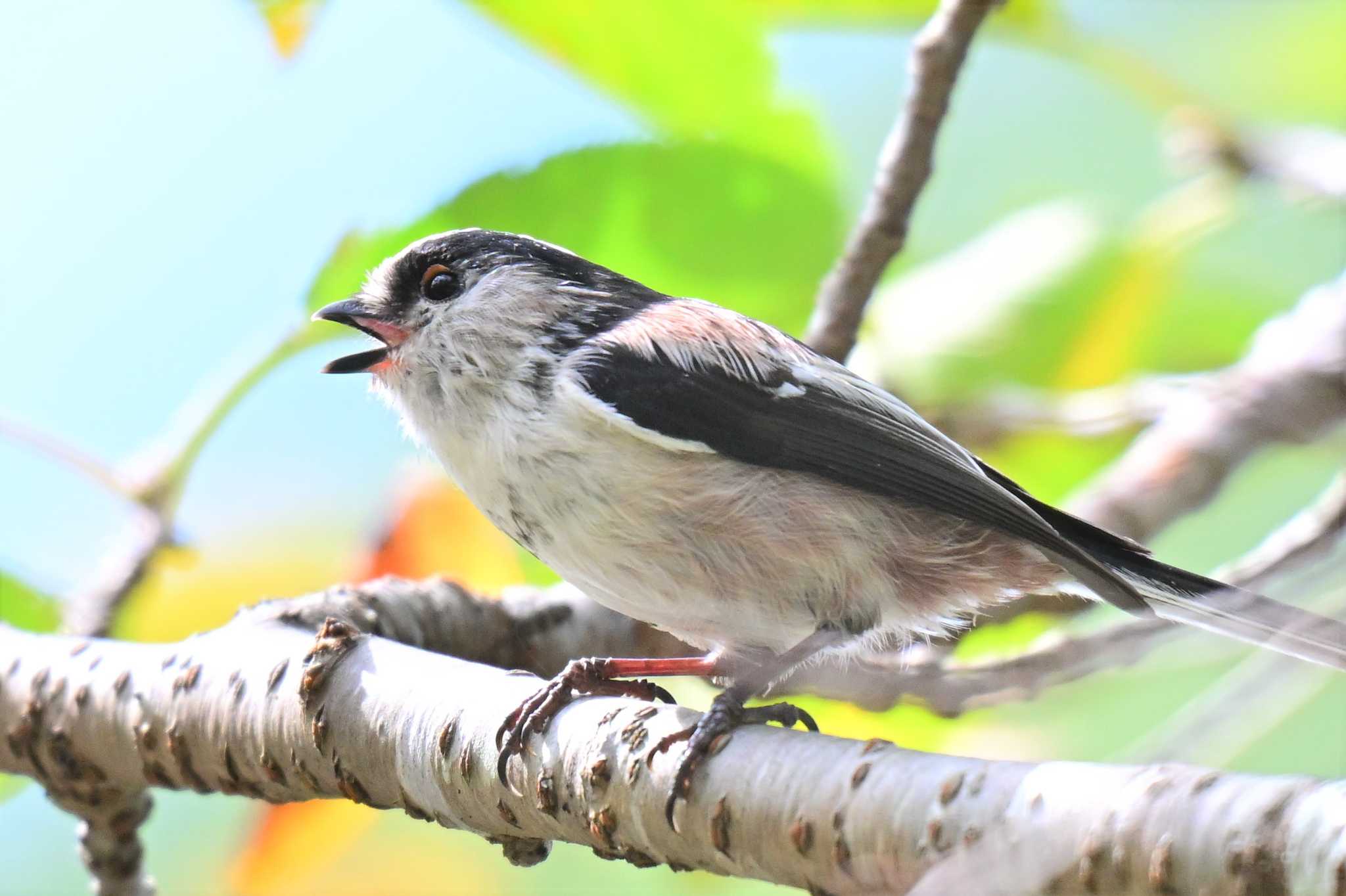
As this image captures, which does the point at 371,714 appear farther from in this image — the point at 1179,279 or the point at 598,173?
the point at 1179,279

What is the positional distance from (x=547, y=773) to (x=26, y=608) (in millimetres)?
1098

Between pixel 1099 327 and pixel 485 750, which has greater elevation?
pixel 1099 327

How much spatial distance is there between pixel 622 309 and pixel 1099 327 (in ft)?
3.77

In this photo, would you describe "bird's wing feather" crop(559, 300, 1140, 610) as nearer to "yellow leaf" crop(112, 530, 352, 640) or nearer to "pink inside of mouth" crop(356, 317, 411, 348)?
"pink inside of mouth" crop(356, 317, 411, 348)

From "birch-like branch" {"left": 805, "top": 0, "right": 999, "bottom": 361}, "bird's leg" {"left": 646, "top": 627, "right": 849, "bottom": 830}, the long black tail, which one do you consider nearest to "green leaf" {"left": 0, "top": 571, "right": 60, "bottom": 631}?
"bird's leg" {"left": 646, "top": 627, "right": 849, "bottom": 830}

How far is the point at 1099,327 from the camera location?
241 cm

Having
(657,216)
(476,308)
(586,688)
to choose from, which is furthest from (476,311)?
(586,688)

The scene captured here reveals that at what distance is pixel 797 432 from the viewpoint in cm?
158

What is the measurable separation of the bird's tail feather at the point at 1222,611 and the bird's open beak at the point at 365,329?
1.12m

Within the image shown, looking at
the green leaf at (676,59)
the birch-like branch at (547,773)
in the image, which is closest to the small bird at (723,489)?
the birch-like branch at (547,773)

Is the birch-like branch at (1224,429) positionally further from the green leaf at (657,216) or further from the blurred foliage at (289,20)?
the blurred foliage at (289,20)

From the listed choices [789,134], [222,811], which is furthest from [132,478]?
[222,811]

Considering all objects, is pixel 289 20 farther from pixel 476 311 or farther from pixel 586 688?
pixel 586 688

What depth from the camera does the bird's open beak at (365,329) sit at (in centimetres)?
176
